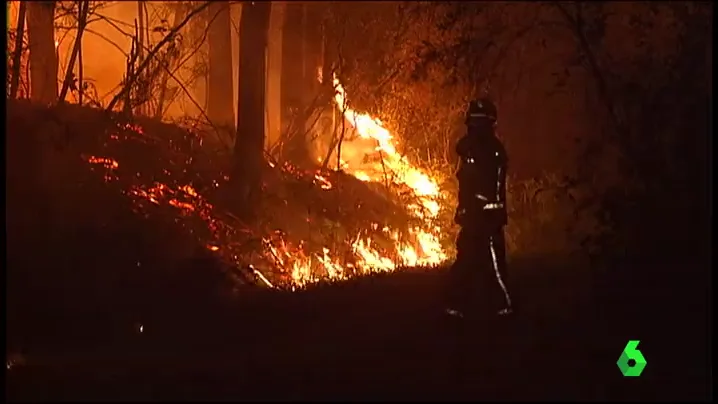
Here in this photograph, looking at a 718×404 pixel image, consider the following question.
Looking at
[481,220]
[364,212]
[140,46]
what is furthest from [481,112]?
[364,212]

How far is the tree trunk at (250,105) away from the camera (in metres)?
14.3

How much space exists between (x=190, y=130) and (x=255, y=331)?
8.50 metres

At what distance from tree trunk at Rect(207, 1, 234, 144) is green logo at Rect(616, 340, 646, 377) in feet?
39.9

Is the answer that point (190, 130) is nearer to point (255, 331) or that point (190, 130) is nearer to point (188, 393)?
point (255, 331)

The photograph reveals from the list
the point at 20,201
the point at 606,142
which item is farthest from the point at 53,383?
the point at 606,142

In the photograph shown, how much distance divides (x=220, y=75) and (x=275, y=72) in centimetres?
375

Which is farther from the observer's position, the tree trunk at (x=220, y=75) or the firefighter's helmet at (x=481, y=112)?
the tree trunk at (x=220, y=75)

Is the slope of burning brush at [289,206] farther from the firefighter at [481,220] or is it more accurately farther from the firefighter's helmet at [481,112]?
the firefighter's helmet at [481,112]

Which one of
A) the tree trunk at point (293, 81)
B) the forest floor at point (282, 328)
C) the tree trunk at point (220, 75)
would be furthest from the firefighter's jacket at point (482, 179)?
the tree trunk at point (220, 75)

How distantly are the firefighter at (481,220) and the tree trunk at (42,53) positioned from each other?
373 inches

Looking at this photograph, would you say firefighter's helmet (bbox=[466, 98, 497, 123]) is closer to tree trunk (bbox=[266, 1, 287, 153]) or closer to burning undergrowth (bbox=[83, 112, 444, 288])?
burning undergrowth (bbox=[83, 112, 444, 288])

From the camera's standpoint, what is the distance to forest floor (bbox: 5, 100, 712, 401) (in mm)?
7984

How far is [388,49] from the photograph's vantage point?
17.7 m

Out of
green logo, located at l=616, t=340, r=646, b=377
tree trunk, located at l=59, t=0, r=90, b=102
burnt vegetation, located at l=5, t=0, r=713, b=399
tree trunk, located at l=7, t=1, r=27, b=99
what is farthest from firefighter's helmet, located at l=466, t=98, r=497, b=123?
tree trunk, located at l=7, t=1, r=27, b=99
